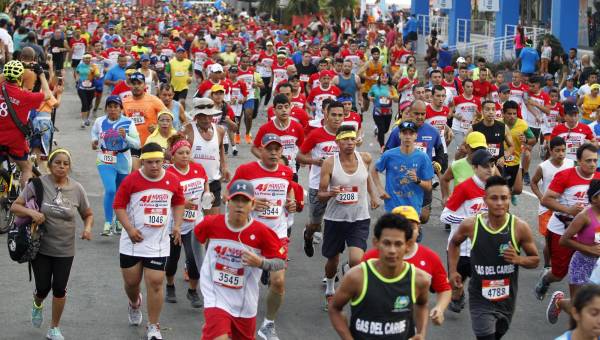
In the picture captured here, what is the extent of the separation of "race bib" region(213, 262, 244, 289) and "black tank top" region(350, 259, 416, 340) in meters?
1.48

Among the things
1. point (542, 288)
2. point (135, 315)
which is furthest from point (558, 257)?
point (135, 315)

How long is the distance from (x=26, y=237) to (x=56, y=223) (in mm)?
298

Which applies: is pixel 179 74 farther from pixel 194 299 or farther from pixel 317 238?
pixel 194 299

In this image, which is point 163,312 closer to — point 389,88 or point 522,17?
point 389,88

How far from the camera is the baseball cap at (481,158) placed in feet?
33.5

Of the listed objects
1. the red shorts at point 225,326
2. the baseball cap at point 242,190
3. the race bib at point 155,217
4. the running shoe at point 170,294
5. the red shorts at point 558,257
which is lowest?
the running shoe at point 170,294

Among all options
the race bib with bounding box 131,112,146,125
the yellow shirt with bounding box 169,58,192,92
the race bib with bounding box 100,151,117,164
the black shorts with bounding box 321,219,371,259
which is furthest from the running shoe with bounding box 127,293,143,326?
the yellow shirt with bounding box 169,58,192,92

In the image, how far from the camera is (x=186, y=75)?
24016mm

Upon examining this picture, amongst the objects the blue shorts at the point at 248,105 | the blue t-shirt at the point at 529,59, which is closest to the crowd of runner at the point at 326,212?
the blue shorts at the point at 248,105

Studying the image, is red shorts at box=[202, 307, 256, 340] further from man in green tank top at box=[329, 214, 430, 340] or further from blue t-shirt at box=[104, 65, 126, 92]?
blue t-shirt at box=[104, 65, 126, 92]

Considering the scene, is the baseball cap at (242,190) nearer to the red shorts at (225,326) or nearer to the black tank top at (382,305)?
the red shorts at (225,326)

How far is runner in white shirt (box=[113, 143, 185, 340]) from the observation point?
9406mm

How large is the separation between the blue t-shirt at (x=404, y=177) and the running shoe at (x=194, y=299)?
6.78 feet

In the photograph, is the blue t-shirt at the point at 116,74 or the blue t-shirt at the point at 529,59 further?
the blue t-shirt at the point at 529,59
